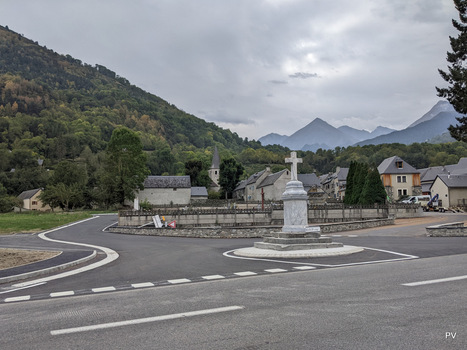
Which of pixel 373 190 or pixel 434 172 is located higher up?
pixel 434 172

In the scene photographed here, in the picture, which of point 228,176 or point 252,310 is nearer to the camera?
point 252,310

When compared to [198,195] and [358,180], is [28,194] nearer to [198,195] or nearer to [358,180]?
[198,195]

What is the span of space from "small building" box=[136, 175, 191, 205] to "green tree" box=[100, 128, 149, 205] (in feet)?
22.5

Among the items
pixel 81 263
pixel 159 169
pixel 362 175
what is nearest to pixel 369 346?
pixel 81 263

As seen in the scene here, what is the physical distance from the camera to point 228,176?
100625 mm

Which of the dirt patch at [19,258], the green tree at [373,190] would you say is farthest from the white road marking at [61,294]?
the green tree at [373,190]

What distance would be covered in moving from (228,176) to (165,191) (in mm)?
22131

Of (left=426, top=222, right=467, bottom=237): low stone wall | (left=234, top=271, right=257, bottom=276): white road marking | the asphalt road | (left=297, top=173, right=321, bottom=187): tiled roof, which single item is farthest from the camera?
(left=297, top=173, right=321, bottom=187): tiled roof

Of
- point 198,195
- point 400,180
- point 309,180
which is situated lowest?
point 198,195

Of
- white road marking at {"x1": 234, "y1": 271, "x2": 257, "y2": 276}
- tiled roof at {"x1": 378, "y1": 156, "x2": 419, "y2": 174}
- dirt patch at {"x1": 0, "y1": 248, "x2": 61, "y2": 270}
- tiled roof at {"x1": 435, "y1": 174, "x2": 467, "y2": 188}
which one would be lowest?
dirt patch at {"x1": 0, "y1": 248, "x2": 61, "y2": 270}

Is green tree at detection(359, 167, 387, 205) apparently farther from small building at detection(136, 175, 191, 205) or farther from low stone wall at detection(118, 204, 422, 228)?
small building at detection(136, 175, 191, 205)

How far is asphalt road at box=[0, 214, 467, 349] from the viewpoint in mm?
5320

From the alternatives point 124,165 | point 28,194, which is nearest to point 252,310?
point 124,165

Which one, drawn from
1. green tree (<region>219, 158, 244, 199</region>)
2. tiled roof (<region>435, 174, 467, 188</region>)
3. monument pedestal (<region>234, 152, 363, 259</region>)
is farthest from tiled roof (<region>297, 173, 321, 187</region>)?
monument pedestal (<region>234, 152, 363, 259</region>)
